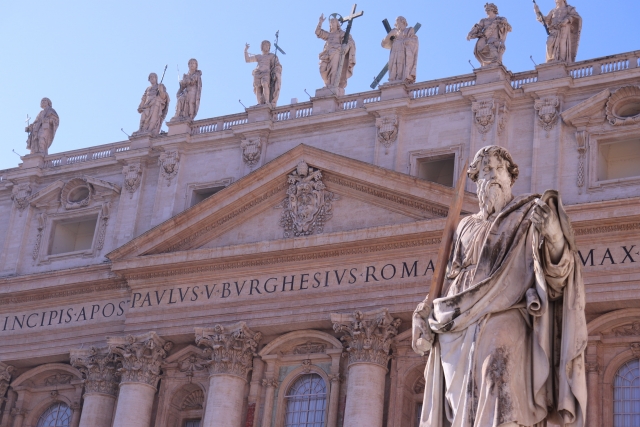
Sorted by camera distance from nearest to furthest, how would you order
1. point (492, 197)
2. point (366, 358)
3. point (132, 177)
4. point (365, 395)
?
point (492, 197) → point (365, 395) → point (366, 358) → point (132, 177)

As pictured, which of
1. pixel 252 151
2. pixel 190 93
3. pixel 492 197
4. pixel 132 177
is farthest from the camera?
pixel 190 93

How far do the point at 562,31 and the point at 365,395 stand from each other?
29.9 feet

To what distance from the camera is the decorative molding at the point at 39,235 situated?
3366cm

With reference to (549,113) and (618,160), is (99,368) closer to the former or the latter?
(549,113)

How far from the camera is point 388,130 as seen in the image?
96.6 feet

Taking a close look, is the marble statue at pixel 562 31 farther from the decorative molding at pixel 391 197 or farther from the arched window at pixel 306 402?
the arched window at pixel 306 402

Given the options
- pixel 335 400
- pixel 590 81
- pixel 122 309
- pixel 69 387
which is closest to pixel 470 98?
pixel 590 81

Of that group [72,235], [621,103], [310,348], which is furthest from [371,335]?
[72,235]

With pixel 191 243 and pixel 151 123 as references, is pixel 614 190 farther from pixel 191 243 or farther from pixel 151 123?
pixel 151 123

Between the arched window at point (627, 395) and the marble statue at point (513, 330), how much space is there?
1810 centimetres

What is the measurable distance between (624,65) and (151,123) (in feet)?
40.5

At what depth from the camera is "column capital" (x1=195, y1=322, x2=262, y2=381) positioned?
28578mm

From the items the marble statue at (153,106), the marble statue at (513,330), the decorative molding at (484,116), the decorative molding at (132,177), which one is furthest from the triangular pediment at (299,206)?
the marble statue at (513,330)

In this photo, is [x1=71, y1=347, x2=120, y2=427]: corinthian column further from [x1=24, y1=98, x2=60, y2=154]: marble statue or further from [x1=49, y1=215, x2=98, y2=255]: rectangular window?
[x1=24, y1=98, x2=60, y2=154]: marble statue
